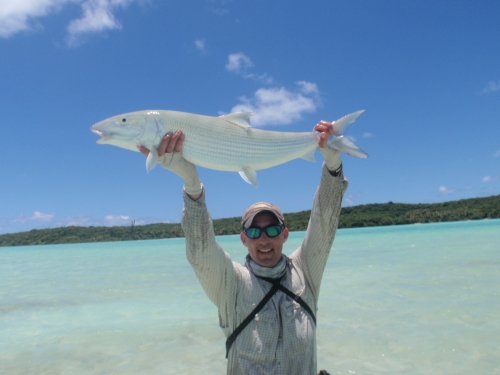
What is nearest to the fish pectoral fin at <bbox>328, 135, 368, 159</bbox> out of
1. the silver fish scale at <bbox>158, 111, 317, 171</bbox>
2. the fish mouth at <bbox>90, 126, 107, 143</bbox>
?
the silver fish scale at <bbox>158, 111, 317, 171</bbox>

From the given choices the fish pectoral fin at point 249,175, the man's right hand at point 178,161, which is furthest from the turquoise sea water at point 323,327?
the man's right hand at point 178,161

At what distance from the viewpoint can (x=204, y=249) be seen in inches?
93.7

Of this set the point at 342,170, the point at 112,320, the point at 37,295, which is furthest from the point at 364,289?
the point at 37,295

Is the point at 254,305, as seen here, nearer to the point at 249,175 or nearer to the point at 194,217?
the point at 194,217

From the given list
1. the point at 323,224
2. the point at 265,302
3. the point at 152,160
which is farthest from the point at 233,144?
the point at 265,302

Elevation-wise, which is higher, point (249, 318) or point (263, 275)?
point (263, 275)

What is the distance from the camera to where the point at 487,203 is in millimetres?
72375

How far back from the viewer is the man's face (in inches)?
99.3

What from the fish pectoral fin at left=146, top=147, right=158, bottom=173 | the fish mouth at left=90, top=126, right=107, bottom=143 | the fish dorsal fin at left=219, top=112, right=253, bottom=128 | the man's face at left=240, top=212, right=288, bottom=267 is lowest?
the man's face at left=240, top=212, right=288, bottom=267

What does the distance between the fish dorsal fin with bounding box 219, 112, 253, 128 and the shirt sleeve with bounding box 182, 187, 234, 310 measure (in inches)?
22.1

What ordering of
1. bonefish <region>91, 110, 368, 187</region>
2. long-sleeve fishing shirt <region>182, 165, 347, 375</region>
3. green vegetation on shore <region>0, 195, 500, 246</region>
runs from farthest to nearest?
green vegetation on shore <region>0, 195, 500, 246</region> < bonefish <region>91, 110, 368, 187</region> < long-sleeve fishing shirt <region>182, 165, 347, 375</region>

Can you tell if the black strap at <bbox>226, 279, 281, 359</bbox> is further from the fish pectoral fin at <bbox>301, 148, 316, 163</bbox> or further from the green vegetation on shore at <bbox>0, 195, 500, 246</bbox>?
the green vegetation on shore at <bbox>0, 195, 500, 246</bbox>

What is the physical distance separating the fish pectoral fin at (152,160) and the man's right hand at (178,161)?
0.02 metres

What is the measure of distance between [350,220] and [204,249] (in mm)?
74198
